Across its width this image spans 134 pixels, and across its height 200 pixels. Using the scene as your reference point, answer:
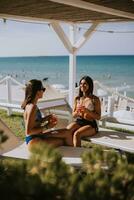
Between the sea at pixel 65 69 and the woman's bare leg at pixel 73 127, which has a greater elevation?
the woman's bare leg at pixel 73 127

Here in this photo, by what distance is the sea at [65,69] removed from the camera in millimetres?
54438

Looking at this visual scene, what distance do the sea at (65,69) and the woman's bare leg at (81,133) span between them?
1624 inches

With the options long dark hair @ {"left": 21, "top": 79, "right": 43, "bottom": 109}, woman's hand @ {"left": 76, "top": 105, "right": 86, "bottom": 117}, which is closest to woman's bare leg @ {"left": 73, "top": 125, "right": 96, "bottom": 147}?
woman's hand @ {"left": 76, "top": 105, "right": 86, "bottom": 117}

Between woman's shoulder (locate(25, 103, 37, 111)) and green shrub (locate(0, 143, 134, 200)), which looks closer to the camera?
green shrub (locate(0, 143, 134, 200))

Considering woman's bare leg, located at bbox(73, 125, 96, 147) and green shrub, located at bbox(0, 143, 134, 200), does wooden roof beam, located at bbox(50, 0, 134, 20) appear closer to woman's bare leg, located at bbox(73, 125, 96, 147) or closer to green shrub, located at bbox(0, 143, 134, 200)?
woman's bare leg, located at bbox(73, 125, 96, 147)

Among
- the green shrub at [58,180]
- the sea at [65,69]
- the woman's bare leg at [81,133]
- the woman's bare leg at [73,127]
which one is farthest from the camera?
the sea at [65,69]

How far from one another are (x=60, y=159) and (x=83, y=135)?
3.61 m

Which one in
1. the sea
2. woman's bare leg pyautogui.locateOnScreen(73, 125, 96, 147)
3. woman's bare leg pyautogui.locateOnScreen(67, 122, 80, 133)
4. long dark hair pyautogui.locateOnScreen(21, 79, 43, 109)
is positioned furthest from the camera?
the sea

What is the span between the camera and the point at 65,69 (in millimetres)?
65562

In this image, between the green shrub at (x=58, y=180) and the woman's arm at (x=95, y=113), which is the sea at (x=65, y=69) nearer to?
the woman's arm at (x=95, y=113)

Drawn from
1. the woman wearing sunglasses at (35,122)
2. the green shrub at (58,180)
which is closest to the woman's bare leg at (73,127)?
the woman wearing sunglasses at (35,122)

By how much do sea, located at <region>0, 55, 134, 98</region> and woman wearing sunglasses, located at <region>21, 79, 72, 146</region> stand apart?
4169 centimetres

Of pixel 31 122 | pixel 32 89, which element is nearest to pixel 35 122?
pixel 31 122

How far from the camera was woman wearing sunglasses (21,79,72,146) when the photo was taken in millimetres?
4133
